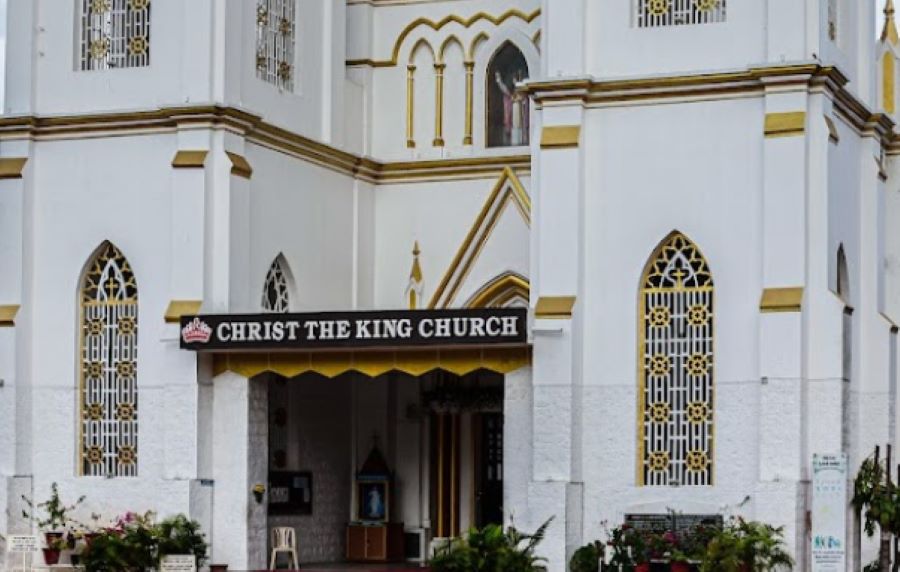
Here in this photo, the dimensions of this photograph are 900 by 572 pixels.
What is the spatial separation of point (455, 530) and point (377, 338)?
660 centimetres

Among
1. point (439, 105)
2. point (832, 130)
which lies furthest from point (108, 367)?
point (832, 130)

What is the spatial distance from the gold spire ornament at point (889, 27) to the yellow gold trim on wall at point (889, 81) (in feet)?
2.07

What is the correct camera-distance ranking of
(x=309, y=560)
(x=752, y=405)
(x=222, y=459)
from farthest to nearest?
1. (x=309, y=560)
2. (x=222, y=459)
3. (x=752, y=405)

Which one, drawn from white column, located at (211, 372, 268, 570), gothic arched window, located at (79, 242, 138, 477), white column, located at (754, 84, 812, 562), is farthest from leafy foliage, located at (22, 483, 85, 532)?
white column, located at (754, 84, 812, 562)

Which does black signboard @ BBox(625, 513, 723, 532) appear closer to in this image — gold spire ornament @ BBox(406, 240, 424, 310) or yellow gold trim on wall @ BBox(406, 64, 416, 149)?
gold spire ornament @ BBox(406, 240, 424, 310)

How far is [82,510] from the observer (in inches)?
1503

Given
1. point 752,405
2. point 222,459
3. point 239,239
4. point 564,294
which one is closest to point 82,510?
point 222,459

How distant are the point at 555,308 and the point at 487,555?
413 cm

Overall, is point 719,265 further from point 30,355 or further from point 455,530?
point 30,355

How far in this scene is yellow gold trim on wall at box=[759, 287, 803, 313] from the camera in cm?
3484

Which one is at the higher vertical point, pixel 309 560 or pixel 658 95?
pixel 658 95

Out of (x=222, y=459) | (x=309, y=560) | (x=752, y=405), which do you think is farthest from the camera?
(x=309, y=560)

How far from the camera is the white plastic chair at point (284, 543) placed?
38000 mm

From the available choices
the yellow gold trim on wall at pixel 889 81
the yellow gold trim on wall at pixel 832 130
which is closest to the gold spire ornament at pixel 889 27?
the yellow gold trim on wall at pixel 889 81
